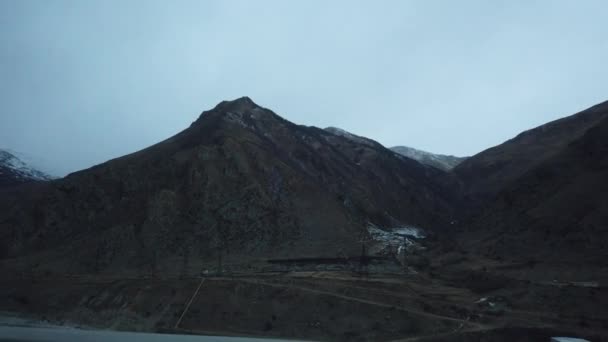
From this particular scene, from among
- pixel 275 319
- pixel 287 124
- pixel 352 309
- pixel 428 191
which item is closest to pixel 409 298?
pixel 352 309

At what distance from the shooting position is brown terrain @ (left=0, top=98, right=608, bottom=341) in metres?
40.2

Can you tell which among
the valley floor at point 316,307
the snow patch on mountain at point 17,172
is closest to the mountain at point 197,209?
the valley floor at point 316,307

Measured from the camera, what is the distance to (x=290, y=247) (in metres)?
69.4

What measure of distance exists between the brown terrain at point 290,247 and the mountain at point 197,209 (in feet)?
0.93

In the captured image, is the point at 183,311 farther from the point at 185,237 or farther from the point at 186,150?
the point at 186,150

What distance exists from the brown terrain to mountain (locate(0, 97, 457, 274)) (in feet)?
0.93

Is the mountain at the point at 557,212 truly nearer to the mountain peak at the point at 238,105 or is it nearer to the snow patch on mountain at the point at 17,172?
the mountain peak at the point at 238,105

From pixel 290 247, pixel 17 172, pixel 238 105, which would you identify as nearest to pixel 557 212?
pixel 290 247

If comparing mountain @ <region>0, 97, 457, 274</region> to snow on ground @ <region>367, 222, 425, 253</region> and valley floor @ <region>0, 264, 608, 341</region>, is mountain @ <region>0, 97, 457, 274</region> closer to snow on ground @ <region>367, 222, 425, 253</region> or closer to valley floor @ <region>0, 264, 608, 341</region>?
snow on ground @ <region>367, 222, 425, 253</region>

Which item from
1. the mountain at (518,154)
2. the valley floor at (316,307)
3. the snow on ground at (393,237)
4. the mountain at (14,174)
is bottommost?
the valley floor at (316,307)

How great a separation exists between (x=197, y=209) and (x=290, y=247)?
16.0 metres

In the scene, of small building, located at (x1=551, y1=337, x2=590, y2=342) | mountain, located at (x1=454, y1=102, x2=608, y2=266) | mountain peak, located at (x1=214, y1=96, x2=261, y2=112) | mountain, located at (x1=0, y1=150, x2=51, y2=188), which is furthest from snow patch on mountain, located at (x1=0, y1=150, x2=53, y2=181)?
small building, located at (x1=551, y1=337, x2=590, y2=342)

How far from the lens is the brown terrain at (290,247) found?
40.2 m

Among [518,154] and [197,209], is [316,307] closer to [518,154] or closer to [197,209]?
[197,209]
